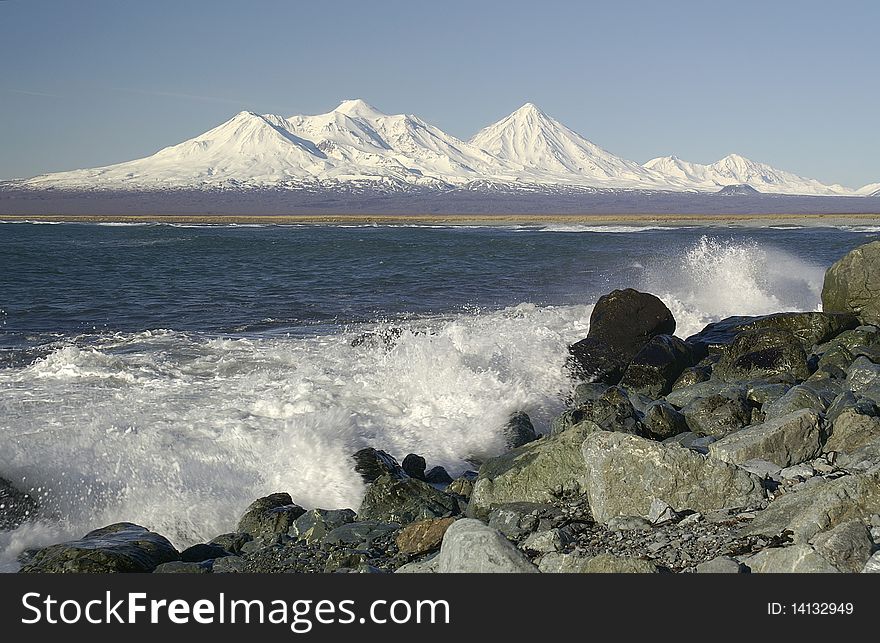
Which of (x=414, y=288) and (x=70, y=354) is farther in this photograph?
(x=414, y=288)

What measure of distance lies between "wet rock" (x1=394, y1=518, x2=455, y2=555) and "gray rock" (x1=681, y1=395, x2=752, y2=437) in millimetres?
3595

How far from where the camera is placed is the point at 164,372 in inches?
493

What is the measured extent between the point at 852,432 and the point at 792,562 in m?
→ 3.01

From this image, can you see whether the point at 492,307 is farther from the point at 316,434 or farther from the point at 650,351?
the point at 316,434

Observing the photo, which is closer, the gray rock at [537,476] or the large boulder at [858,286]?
the gray rock at [537,476]

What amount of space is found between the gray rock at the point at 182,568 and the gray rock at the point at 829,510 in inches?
144

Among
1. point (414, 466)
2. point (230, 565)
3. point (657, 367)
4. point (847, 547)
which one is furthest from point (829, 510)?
point (657, 367)

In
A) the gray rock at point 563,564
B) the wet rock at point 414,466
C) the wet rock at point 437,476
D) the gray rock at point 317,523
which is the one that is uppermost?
the gray rock at point 563,564

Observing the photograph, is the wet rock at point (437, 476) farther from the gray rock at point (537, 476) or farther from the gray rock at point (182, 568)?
the gray rock at point (182, 568)

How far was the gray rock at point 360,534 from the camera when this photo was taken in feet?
20.9

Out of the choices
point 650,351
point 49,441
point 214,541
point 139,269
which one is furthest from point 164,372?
point 139,269

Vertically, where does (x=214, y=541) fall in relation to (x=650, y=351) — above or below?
below

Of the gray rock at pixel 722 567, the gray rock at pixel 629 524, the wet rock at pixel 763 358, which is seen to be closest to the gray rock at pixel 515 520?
the gray rock at pixel 629 524
